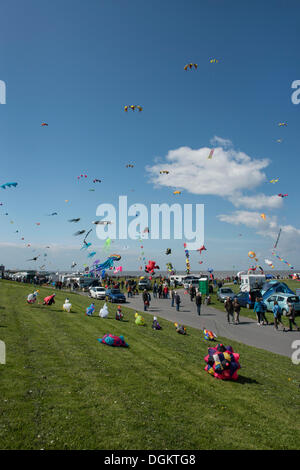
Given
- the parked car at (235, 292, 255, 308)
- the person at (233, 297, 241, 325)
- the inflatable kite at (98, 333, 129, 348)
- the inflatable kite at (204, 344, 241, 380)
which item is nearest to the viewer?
the inflatable kite at (204, 344, 241, 380)

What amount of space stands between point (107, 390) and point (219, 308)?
2318 cm

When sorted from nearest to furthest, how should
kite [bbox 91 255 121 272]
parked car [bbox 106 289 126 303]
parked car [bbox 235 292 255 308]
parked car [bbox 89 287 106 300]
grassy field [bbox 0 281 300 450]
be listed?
grassy field [bbox 0 281 300 450]
parked car [bbox 235 292 255 308]
parked car [bbox 106 289 126 303]
parked car [bbox 89 287 106 300]
kite [bbox 91 255 121 272]

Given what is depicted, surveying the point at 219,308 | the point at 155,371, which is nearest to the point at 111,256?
the point at 219,308

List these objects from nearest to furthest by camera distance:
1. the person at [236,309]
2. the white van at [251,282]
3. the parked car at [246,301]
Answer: the person at [236,309] → the parked car at [246,301] → the white van at [251,282]

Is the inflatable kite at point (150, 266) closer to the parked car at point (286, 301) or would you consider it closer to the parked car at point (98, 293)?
the parked car at point (98, 293)

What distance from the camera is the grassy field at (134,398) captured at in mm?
5449

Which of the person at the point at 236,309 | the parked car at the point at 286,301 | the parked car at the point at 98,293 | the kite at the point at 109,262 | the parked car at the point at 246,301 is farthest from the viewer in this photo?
the kite at the point at 109,262

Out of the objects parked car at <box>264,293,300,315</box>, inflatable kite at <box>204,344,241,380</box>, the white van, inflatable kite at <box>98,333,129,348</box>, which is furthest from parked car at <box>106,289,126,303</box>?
inflatable kite at <box>204,344,241,380</box>

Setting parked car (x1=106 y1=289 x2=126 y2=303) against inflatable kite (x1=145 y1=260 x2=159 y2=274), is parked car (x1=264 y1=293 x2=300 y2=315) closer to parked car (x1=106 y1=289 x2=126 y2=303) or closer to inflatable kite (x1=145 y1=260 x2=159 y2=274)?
parked car (x1=106 y1=289 x2=126 y2=303)

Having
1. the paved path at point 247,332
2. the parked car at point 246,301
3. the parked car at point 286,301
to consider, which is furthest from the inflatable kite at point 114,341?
the parked car at point 246,301

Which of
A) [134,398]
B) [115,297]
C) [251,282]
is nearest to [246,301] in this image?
[251,282]

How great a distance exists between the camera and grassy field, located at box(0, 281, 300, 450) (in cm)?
545
